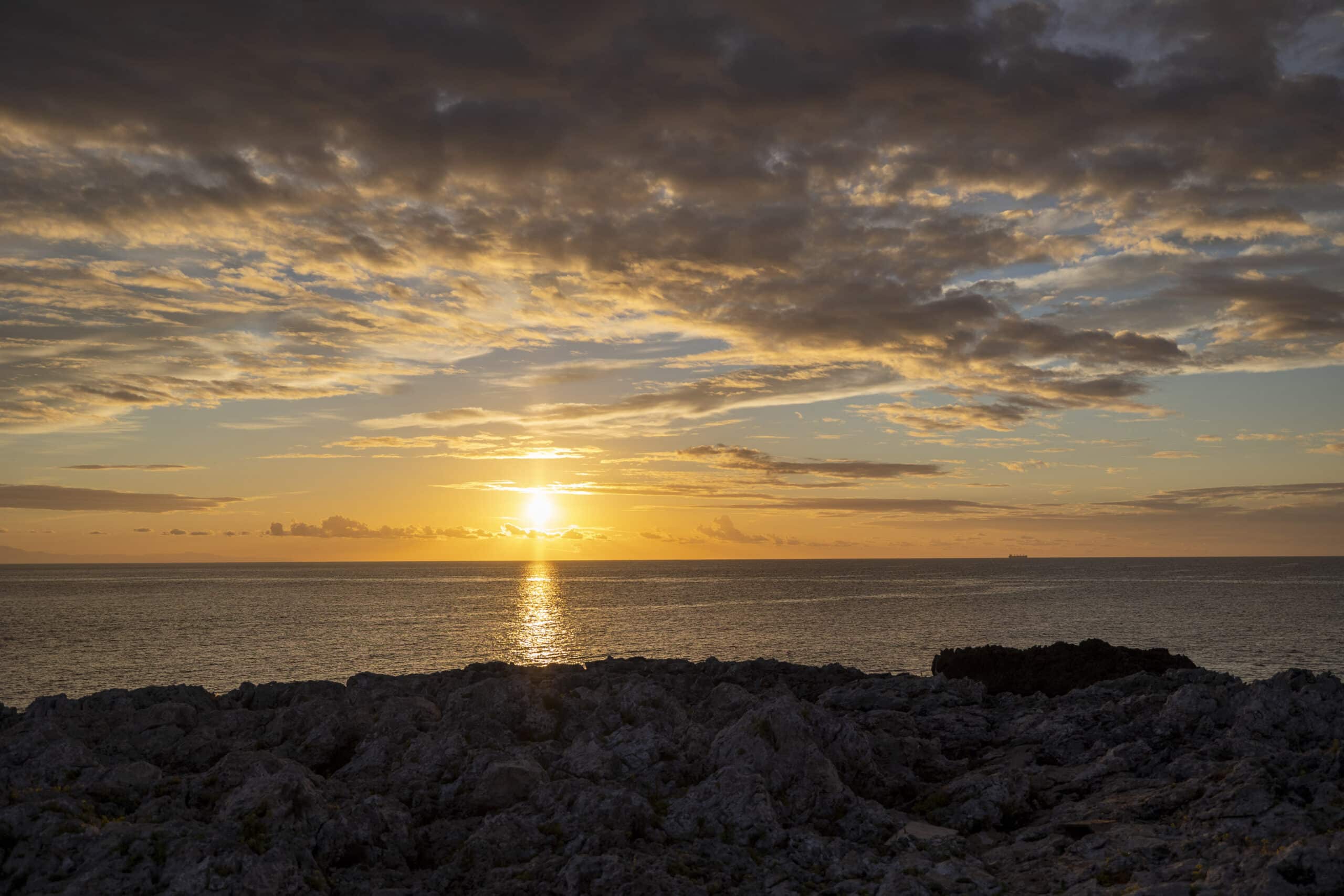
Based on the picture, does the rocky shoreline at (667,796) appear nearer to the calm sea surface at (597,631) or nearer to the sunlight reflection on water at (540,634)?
the calm sea surface at (597,631)

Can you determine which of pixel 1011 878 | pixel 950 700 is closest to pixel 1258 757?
pixel 1011 878

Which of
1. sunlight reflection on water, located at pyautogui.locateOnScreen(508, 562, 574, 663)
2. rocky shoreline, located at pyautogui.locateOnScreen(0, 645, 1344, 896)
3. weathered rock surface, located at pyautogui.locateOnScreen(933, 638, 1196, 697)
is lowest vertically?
sunlight reflection on water, located at pyautogui.locateOnScreen(508, 562, 574, 663)

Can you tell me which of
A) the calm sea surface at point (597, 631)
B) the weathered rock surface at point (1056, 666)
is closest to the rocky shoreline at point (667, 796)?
the weathered rock surface at point (1056, 666)

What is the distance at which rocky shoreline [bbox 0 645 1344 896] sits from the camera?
13.2 metres

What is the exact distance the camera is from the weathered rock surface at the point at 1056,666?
41438mm

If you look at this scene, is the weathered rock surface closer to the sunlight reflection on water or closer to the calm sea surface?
the calm sea surface

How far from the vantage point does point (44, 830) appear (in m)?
13.6

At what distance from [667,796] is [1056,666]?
108ft

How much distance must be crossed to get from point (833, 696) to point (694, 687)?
199 inches

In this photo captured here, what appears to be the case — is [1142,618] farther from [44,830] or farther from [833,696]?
[44,830]

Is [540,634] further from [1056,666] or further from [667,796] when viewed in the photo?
[667,796]

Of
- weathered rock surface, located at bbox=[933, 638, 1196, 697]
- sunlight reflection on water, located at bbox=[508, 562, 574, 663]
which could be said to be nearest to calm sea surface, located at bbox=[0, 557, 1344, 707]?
sunlight reflection on water, located at bbox=[508, 562, 574, 663]

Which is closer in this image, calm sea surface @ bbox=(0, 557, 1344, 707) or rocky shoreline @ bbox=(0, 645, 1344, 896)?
rocky shoreline @ bbox=(0, 645, 1344, 896)

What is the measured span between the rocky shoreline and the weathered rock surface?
18976 millimetres
